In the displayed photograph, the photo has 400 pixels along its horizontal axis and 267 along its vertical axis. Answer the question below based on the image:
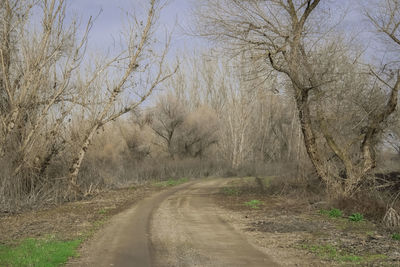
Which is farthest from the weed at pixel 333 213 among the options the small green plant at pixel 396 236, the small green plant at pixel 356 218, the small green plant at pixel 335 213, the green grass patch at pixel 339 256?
the green grass patch at pixel 339 256

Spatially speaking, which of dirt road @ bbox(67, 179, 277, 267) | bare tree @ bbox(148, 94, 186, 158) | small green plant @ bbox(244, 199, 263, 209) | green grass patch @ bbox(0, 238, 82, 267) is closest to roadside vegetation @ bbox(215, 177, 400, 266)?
small green plant @ bbox(244, 199, 263, 209)

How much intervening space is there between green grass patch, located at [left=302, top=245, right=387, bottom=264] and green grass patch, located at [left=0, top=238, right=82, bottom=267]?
4.63 metres

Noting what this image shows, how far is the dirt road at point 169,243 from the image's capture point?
7.84 meters

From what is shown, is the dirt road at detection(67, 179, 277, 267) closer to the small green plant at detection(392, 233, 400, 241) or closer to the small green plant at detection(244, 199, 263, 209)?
the small green plant at detection(244, 199, 263, 209)

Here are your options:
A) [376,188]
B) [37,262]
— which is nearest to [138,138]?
[376,188]

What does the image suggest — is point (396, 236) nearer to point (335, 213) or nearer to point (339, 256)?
point (339, 256)

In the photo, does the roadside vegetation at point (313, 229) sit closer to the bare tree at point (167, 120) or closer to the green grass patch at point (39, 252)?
the green grass patch at point (39, 252)

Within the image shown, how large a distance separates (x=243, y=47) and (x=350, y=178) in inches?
245

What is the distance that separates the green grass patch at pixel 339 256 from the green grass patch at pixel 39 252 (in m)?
4.63

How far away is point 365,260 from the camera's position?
785cm

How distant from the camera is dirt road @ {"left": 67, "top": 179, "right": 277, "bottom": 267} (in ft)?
25.7

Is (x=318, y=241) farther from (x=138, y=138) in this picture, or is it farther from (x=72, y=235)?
(x=138, y=138)

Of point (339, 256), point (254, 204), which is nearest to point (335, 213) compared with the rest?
point (254, 204)

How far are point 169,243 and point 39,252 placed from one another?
8.46 ft
